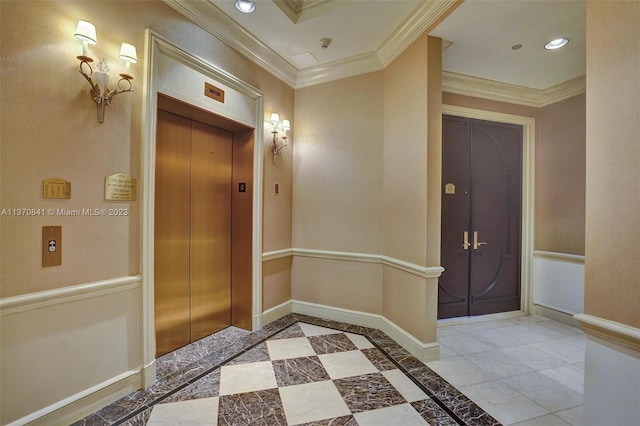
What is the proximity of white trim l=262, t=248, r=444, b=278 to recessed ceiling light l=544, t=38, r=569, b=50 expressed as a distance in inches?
101

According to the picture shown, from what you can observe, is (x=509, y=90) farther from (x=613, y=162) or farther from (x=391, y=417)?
(x=391, y=417)

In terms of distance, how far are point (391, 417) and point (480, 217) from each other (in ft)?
9.36

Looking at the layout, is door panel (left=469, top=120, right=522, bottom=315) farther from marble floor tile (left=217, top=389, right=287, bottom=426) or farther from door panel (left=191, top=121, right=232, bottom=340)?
door panel (left=191, top=121, right=232, bottom=340)

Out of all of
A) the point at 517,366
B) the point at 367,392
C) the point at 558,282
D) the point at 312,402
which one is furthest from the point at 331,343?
the point at 558,282

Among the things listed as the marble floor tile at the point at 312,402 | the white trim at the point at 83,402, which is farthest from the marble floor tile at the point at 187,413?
the marble floor tile at the point at 312,402

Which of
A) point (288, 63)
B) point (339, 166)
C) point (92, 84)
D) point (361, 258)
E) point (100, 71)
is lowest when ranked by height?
point (361, 258)

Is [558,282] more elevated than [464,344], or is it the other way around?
[558,282]

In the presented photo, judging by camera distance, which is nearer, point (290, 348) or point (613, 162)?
point (613, 162)

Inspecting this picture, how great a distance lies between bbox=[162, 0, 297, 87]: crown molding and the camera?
2398 mm

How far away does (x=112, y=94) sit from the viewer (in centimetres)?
187

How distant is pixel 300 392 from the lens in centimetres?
212

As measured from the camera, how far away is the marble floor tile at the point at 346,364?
2.38 m

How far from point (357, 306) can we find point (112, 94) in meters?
3.22

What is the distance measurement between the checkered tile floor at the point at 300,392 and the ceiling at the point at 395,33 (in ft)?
10.4
